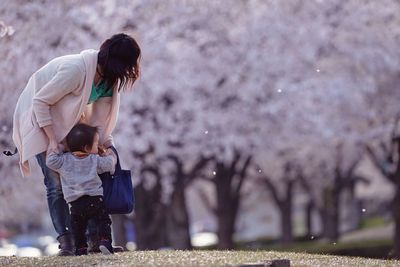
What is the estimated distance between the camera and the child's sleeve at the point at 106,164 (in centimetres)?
751

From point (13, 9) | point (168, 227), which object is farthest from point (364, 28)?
point (168, 227)

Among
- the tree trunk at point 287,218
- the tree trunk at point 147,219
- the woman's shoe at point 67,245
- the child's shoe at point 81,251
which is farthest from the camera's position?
the tree trunk at point 287,218

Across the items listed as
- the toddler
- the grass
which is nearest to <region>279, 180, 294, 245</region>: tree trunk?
the grass

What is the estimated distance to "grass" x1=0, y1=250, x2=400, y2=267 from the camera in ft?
22.7

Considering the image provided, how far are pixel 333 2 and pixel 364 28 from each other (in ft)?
2.70

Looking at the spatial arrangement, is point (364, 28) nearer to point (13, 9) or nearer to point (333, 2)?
point (333, 2)

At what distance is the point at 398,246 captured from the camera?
1662cm

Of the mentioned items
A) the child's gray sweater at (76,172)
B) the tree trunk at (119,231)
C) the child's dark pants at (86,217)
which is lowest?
Answer: the tree trunk at (119,231)

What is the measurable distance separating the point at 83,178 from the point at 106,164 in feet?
0.64

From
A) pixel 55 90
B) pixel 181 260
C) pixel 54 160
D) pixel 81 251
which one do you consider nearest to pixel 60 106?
pixel 55 90

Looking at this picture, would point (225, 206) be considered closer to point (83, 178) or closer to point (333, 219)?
point (333, 219)

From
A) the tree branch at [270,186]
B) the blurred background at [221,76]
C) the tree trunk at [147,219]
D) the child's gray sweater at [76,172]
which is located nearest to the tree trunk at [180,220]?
Answer: the tree trunk at [147,219]

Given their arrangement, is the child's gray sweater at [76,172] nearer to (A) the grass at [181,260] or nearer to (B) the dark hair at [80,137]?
(B) the dark hair at [80,137]

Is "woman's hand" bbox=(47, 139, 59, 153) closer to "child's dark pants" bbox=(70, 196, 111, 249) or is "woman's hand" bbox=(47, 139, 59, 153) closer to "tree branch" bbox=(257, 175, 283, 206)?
"child's dark pants" bbox=(70, 196, 111, 249)
